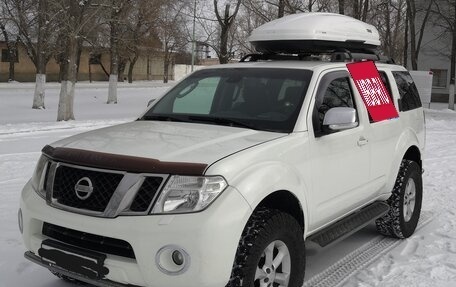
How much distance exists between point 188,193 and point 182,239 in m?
0.27

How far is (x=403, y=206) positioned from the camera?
213 inches

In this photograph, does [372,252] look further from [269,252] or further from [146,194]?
[146,194]

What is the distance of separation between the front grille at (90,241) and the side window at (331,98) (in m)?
1.70

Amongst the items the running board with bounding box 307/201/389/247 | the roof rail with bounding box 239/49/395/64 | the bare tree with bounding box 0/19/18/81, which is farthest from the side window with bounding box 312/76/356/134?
the bare tree with bounding box 0/19/18/81

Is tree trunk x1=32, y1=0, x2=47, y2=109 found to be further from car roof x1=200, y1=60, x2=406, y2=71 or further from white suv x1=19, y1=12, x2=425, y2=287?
white suv x1=19, y1=12, x2=425, y2=287

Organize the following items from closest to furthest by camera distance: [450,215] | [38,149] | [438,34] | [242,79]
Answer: [242,79], [450,215], [38,149], [438,34]

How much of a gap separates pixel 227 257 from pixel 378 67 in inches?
125

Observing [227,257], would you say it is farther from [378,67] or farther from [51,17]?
[51,17]

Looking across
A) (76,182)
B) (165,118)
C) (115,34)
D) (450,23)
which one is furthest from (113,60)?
(76,182)

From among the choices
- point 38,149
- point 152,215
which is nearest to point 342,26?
point 152,215

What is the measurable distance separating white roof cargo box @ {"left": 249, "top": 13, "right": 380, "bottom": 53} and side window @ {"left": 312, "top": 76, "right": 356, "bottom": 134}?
51 cm

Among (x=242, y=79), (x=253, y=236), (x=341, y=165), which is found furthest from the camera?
(x=242, y=79)

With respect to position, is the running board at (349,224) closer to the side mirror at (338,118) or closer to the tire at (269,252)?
the tire at (269,252)

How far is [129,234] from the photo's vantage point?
9.53 ft
